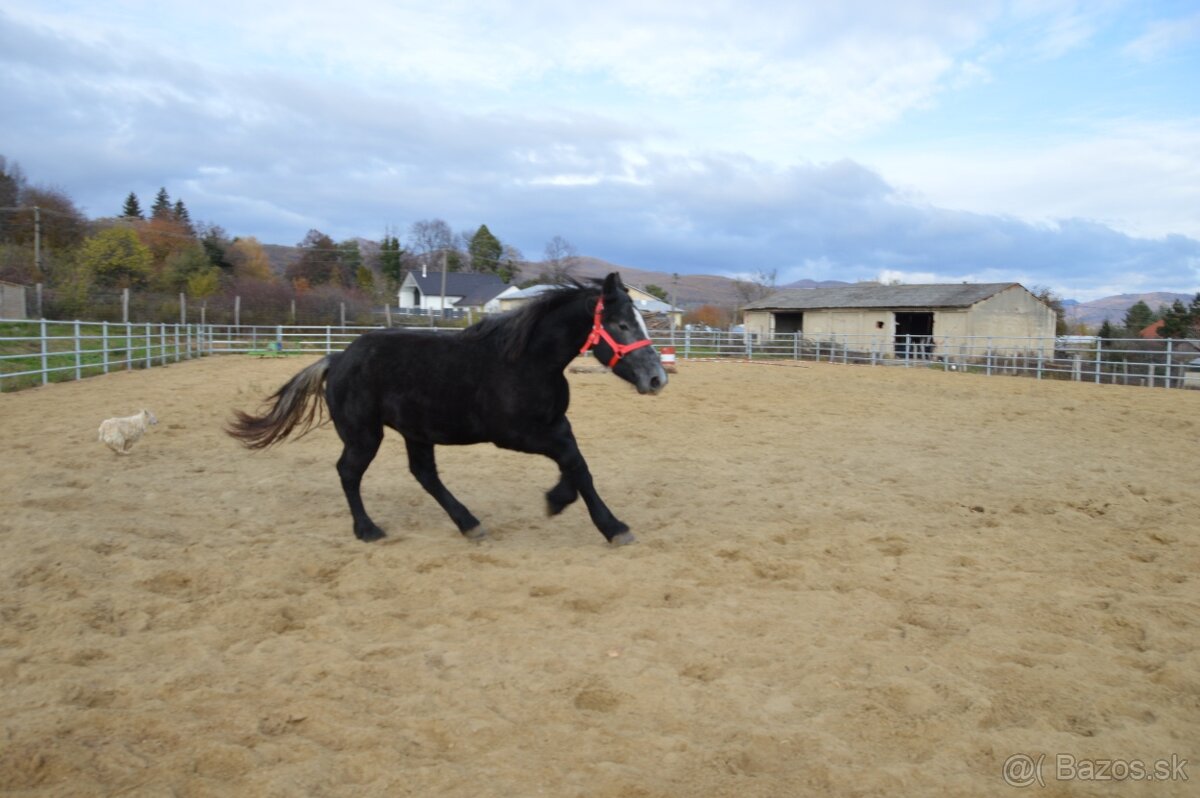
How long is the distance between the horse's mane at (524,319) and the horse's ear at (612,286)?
147 mm

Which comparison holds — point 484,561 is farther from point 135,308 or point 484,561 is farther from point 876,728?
point 135,308

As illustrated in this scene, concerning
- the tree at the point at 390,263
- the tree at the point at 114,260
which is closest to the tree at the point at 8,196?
the tree at the point at 114,260

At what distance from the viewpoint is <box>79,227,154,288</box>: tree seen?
33.2 meters

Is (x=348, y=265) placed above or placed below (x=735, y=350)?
above

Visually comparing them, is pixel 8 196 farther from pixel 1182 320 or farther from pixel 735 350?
pixel 1182 320

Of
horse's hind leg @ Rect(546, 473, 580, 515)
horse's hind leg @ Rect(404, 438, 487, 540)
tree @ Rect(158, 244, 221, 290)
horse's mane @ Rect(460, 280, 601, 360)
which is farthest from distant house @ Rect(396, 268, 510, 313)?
horse's hind leg @ Rect(546, 473, 580, 515)

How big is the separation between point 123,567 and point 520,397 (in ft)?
7.56

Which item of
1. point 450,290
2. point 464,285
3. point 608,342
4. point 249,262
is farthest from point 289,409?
point 464,285

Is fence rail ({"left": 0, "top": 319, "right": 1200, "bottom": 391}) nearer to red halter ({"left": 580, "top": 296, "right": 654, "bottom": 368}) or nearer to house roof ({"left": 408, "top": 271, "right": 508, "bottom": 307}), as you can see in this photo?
red halter ({"left": 580, "top": 296, "right": 654, "bottom": 368})

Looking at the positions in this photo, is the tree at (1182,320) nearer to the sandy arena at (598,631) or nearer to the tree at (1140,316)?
the tree at (1140,316)

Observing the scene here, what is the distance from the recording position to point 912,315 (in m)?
35.0

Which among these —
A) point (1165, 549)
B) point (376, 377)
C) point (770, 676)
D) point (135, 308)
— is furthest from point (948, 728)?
point (135, 308)

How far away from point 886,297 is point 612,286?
31.3 m

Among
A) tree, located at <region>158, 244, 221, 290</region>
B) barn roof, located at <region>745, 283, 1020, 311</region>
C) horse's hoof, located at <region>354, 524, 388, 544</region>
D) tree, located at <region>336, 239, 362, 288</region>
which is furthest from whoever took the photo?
tree, located at <region>336, 239, 362, 288</region>
